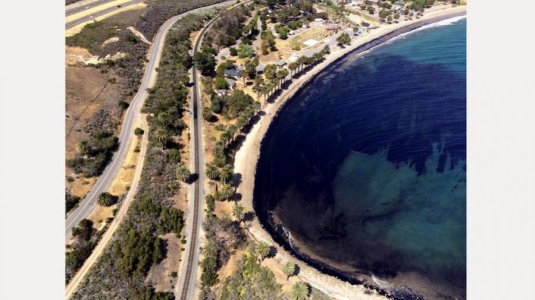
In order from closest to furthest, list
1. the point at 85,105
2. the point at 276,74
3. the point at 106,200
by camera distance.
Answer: the point at 106,200 → the point at 85,105 → the point at 276,74

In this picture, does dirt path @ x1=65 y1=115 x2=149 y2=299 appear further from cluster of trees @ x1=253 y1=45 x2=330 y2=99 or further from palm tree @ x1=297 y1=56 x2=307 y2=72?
palm tree @ x1=297 y1=56 x2=307 y2=72

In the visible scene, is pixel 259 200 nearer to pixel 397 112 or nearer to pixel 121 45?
pixel 397 112

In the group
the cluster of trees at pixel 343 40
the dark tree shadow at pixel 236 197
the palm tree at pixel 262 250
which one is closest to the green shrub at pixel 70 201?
the dark tree shadow at pixel 236 197

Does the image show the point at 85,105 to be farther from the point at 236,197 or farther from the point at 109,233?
the point at 236,197

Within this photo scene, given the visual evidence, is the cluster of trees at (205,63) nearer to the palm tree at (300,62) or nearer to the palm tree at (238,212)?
the palm tree at (300,62)

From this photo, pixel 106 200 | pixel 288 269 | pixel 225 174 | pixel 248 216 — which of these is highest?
pixel 225 174

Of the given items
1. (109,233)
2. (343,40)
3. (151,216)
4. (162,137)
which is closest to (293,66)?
(343,40)

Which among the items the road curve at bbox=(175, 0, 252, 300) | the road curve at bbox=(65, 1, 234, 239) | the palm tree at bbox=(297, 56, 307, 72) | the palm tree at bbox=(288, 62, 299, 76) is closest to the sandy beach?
the palm tree at bbox=(297, 56, 307, 72)
